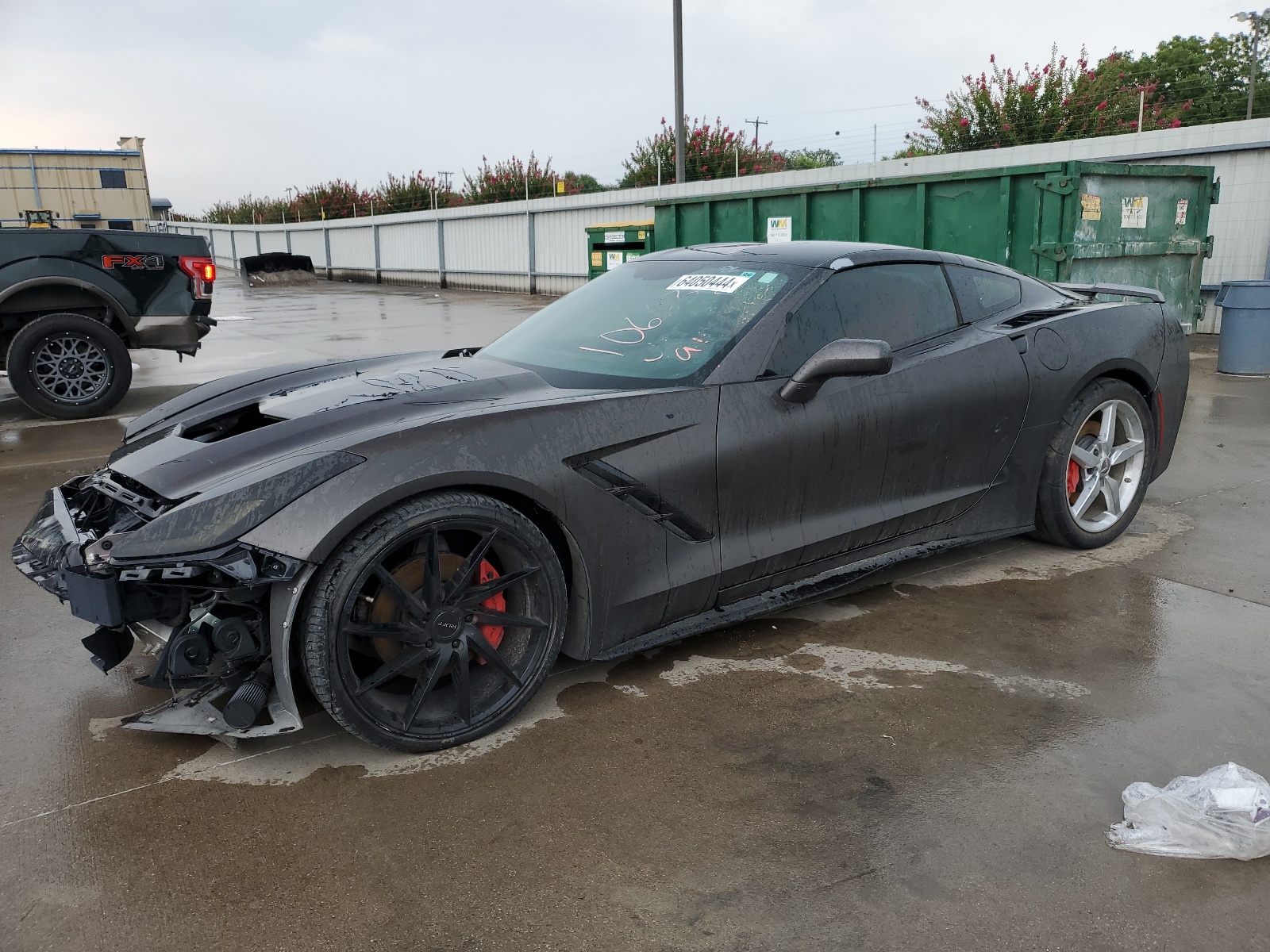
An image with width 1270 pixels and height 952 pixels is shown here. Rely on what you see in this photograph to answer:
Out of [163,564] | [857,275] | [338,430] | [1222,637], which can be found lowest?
[1222,637]

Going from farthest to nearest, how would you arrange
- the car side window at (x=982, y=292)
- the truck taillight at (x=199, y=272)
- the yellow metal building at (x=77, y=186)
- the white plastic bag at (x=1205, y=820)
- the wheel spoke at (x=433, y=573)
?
the yellow metal building at (x=77, y=186), the truck taillight at (x=199, y=272), the car side window at (x=982, y=292), the wheel spoke at (x=433, y=573), the white plastic bag at (x=1205, y=820)

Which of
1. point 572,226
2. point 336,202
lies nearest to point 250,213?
point 336,202

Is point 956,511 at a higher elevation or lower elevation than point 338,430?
lower

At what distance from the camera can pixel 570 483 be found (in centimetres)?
291

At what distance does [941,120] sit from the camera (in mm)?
23375

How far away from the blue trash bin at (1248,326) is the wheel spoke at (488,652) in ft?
31.0

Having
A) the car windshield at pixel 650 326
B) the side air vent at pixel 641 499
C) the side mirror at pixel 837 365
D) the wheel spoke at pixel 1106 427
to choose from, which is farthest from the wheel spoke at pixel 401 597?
the wheel spoke at pixel 1106 427

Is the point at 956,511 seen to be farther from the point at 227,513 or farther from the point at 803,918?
the point at 227,513

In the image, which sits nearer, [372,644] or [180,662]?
[180,662]

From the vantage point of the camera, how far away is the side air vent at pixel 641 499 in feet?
9.77

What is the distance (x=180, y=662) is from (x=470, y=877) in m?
0.96

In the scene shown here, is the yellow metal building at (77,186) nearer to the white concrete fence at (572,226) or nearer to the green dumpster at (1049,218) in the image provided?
the white concrete fence at (572,226)

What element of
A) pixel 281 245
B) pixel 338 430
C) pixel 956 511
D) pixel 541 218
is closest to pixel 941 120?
pixel 541 218

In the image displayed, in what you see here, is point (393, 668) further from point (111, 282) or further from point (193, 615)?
point (111, 282)
